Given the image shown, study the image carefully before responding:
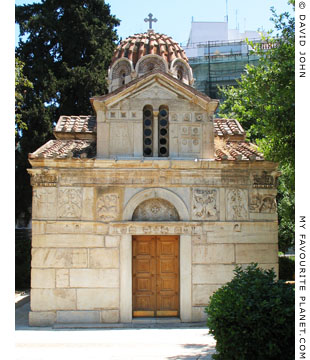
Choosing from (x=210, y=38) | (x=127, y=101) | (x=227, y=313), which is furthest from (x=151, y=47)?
(x=210, y=38)

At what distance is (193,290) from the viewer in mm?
12055

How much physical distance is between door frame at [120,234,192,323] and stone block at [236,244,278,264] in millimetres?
1352

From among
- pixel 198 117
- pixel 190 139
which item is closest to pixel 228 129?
pixel 198 117

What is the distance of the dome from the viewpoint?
17547 mm

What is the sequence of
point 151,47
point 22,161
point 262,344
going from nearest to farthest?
point 262,344 < point 151,47 < point 22,161

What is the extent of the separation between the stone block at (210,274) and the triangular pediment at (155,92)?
14.0 feet

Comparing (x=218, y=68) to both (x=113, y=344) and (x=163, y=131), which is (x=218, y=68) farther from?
(x=113, y=344)

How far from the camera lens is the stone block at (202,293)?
474 inches

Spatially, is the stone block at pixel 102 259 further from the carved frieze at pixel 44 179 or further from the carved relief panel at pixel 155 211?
the carved frieze at pixel 44 179

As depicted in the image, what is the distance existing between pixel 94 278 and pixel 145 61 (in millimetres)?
9160

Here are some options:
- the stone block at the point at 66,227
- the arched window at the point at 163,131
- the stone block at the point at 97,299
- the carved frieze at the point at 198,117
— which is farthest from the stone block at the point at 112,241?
the carved frieze at the point at 198,117

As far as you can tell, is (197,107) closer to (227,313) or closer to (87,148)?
(87,148)

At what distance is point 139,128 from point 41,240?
394cm
